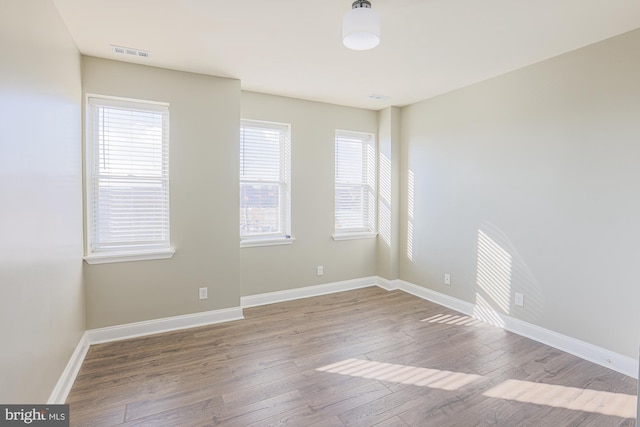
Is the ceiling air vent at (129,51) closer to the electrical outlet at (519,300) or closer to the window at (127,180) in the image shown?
the window at (127,180)

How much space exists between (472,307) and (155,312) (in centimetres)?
343

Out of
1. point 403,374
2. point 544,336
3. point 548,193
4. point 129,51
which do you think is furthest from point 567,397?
point 129,51

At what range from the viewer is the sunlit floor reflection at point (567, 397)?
6.74 ft

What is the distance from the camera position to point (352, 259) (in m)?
4.71

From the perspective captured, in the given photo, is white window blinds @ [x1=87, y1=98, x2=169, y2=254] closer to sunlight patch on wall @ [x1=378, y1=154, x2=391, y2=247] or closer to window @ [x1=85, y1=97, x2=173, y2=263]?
window @ [x1=85, y1=97, x2=173, y2=263]

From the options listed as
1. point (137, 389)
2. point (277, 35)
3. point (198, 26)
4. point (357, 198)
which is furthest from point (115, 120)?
point (357, 198)

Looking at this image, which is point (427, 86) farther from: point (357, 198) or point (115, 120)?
point (115, 120)

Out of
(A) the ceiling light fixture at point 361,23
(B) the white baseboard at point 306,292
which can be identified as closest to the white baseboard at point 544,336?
(B) the white baseboard at point 306,292

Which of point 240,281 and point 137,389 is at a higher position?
point 240,281

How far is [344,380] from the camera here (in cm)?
238

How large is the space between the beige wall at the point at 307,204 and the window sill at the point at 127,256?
3.06 feet

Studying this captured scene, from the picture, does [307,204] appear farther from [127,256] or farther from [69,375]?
[69,375]

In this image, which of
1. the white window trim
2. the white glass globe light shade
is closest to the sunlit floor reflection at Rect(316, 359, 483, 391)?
the white window trim

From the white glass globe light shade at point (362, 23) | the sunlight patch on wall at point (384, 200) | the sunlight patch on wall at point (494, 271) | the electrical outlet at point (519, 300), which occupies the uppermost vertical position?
the white glass globe light shade at point (362, 23)
